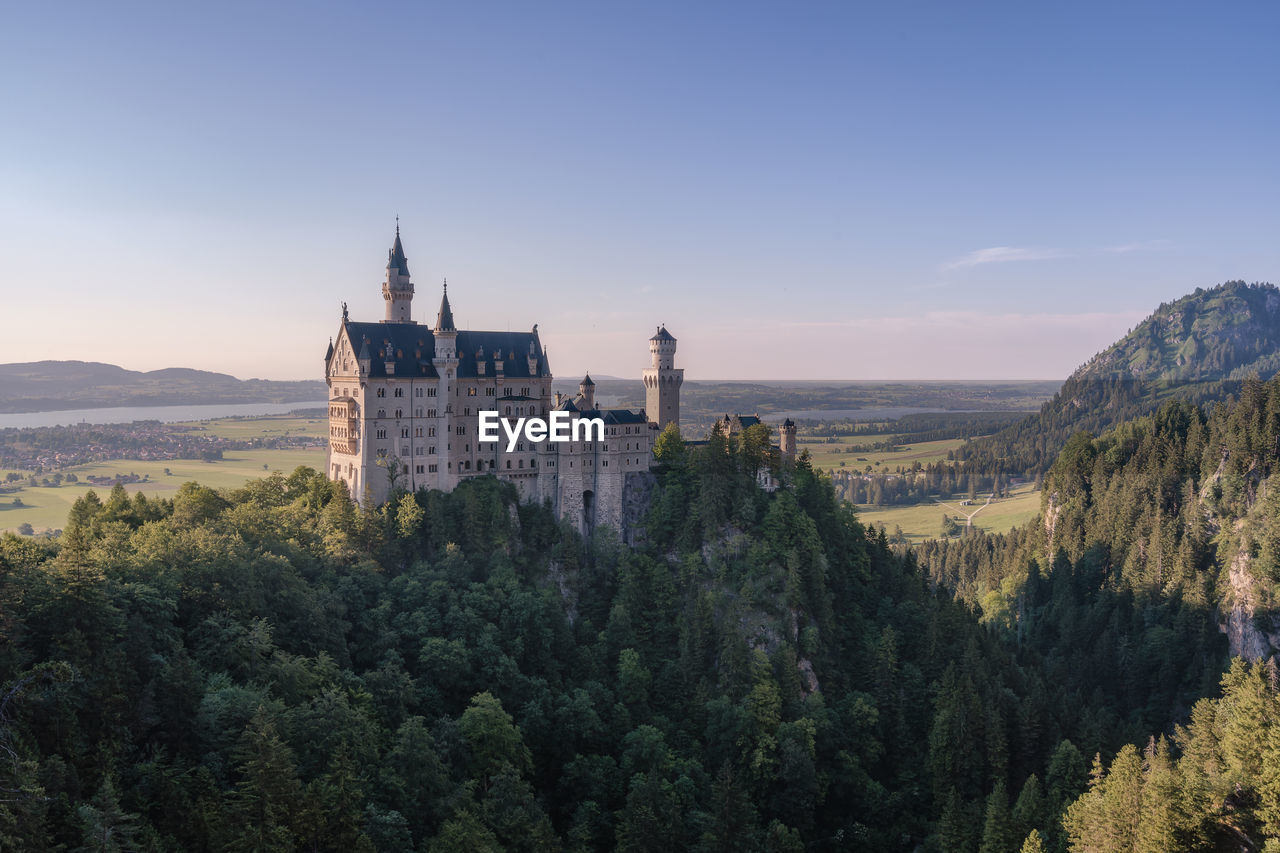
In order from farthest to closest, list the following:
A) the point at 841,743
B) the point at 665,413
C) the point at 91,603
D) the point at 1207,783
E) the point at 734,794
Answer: the point at 665,413
the point at 841,743
the point at 734,794
the point at 1207,783
the point at 91,603

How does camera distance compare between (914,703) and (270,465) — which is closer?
(914,703)

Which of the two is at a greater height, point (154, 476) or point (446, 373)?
point (446, 373)

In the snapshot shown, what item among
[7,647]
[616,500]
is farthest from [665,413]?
[7,647]

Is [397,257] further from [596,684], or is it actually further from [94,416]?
[94,416]

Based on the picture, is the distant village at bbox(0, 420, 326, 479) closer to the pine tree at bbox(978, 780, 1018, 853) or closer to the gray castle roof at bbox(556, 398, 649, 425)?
the gray castle roof at bbox(556, 398, 649, 425)

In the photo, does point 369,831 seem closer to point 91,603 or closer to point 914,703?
point 91,603

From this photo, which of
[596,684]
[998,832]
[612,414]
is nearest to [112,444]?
[612,414]

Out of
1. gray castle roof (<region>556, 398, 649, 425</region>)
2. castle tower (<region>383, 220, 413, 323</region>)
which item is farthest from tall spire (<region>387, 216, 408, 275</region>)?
gray castle roof (<region>556, 398, 649, 425</region>)
